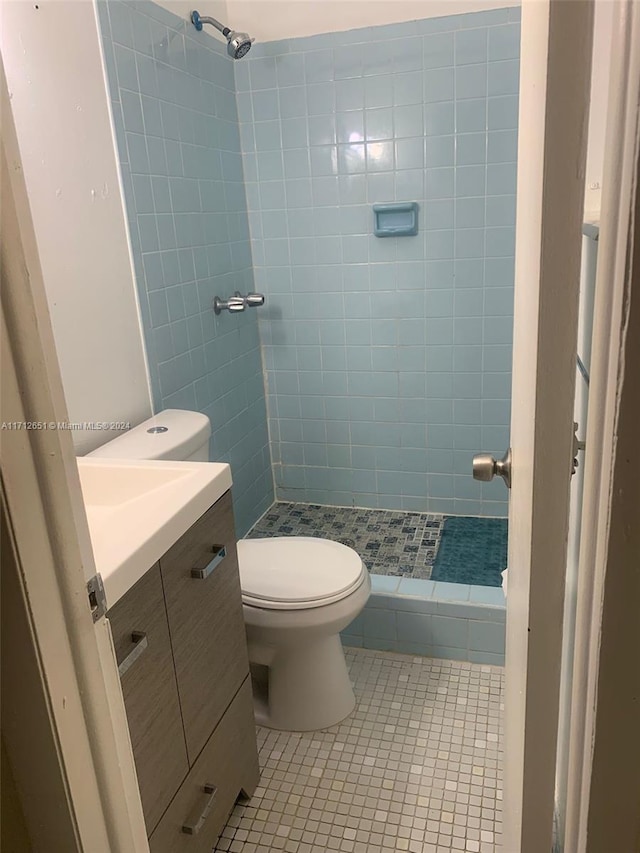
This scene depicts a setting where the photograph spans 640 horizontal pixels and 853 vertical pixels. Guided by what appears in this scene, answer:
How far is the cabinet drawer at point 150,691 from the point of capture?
40.6 inches

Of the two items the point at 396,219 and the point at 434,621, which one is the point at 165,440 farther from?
the point at 396,219

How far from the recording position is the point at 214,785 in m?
1.37

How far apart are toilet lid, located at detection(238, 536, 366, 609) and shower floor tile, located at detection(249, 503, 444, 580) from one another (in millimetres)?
501

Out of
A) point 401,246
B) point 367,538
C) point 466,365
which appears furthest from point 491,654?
point 401,246

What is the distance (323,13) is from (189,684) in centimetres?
224

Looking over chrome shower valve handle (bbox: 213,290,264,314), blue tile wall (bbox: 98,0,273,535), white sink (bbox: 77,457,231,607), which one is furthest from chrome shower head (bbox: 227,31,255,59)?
white sink (bbox: 77,457,231,607)

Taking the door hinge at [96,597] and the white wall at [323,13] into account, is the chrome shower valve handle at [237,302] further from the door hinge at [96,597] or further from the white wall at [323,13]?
the door hinge at [96,597]

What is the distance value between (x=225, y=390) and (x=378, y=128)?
3.58 feet

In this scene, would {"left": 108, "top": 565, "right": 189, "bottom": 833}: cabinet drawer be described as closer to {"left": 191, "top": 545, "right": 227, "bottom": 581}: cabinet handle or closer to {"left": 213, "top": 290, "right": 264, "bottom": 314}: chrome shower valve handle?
{"left": 191, "top": 545, "right": 227, "bottom": 581}: cabinet handle

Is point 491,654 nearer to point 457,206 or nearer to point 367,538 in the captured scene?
point 367,538

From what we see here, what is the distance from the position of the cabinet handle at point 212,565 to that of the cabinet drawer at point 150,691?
0.12 m

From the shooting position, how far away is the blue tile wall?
1.90m

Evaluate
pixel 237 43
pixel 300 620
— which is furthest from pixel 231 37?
pixel 300 620

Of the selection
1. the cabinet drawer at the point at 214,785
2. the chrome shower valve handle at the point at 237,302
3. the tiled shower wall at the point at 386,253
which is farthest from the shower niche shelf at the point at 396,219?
the cabinet drawer at the point at 214,785
